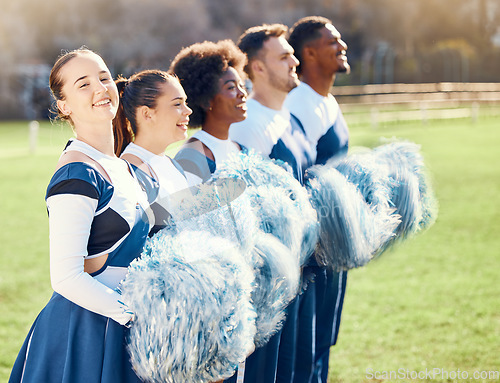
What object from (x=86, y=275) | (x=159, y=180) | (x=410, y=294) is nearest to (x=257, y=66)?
(x=159, y=180)

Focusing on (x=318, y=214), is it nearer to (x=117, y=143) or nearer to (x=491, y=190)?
(x=117, y=143)

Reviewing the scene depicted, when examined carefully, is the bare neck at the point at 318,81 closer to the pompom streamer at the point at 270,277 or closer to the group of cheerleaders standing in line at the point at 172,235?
the group of cheerleaders standing in line at the point at 172,235

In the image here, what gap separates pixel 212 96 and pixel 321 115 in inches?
35.1

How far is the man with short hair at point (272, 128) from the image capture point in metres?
2.34

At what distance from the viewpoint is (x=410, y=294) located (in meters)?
4.83

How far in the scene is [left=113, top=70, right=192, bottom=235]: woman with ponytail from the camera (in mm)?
1999

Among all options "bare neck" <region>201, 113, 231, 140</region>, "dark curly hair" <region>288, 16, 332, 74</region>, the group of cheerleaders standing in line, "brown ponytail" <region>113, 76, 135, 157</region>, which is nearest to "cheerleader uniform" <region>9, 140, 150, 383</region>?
the group of cheerleaders standing in line

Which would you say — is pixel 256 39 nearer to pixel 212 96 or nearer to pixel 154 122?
pixel 212 96

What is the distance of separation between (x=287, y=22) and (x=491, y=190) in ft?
124

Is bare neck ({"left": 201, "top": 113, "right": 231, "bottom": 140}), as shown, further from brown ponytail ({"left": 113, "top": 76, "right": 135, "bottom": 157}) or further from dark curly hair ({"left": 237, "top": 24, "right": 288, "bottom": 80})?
dark curly hair ({"left": 237, "top": 24, "right": 288, "bottom": 80})

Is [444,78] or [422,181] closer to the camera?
[422,181]

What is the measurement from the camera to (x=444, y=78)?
151 feet

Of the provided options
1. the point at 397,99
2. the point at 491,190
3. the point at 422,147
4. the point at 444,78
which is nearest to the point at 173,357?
the point at 422,147

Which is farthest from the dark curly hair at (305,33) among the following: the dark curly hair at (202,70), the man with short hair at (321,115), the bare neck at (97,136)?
the bare neck at (97,136)
